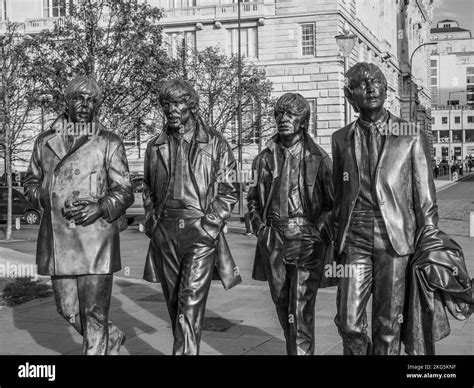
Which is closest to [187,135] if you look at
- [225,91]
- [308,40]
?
[225,91]

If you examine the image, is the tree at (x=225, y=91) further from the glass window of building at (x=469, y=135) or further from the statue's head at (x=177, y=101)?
the glass window of building at (x=469, y=135)

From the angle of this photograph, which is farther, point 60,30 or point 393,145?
point 60,30

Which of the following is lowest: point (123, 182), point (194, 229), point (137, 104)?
point (194, 229)

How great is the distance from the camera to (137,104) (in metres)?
19.5

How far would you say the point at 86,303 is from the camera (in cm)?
550

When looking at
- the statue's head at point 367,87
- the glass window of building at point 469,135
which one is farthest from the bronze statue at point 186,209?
the glass window of building at point 469,135

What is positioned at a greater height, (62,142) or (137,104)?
(137,104)

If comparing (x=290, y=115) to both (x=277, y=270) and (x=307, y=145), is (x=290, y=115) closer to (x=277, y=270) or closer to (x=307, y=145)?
(x=307, y=145)

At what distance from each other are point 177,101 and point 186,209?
840mm

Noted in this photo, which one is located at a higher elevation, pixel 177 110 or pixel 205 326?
pixel 177 110

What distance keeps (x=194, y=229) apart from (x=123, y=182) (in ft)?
2.11
